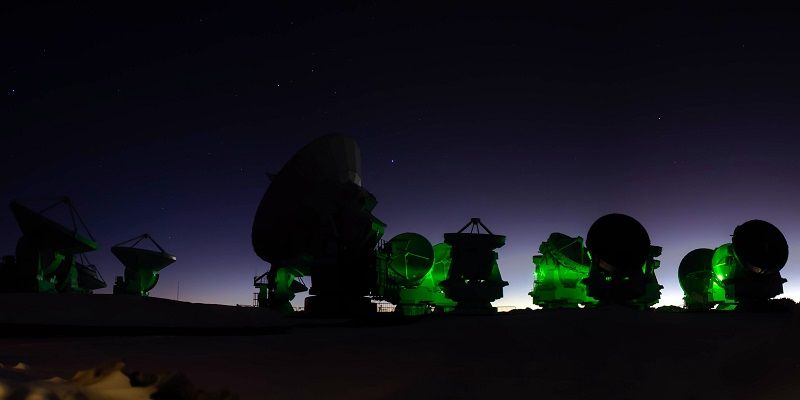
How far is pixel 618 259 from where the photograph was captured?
2666cm

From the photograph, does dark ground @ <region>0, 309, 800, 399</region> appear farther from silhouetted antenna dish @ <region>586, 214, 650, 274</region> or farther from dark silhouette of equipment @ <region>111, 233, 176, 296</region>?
dark silhouette of equipment @ <region>111, 233, 176, 296</region>

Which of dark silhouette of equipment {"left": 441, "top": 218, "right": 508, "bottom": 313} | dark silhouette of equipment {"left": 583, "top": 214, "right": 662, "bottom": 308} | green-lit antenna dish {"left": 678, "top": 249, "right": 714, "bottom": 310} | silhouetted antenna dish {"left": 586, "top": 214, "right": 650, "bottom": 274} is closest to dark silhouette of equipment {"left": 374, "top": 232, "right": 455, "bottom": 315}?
dark silhouette of equipment {"left": 441, "top": 218, "right": 508, "bottom": 313}

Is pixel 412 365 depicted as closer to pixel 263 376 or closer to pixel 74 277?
pixel 263 376

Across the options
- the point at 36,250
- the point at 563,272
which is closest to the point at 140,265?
the point at 36,250

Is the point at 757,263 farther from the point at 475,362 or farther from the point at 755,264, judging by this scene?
the point at 475,362

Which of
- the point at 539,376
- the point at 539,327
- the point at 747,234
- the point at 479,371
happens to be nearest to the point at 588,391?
the point at 539,376

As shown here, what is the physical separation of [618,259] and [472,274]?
8446 mm

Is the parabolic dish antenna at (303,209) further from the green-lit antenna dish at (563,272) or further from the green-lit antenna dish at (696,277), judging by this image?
the green-lit antenna dish at (696,277)

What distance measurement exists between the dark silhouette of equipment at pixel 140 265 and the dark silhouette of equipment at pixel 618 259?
33.3m

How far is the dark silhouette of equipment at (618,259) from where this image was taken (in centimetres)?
2658

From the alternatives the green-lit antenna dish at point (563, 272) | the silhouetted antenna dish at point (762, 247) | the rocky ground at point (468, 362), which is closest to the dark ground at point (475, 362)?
the rocky ground at point (468, 362)

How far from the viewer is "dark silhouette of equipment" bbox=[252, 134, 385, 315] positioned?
31.4 meters

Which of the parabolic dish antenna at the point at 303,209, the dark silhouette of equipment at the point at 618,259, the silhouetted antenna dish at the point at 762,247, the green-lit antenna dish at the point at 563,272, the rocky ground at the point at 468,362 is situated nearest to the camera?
the rocky ground at the point at 468,362

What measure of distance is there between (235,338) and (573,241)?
27.4m
